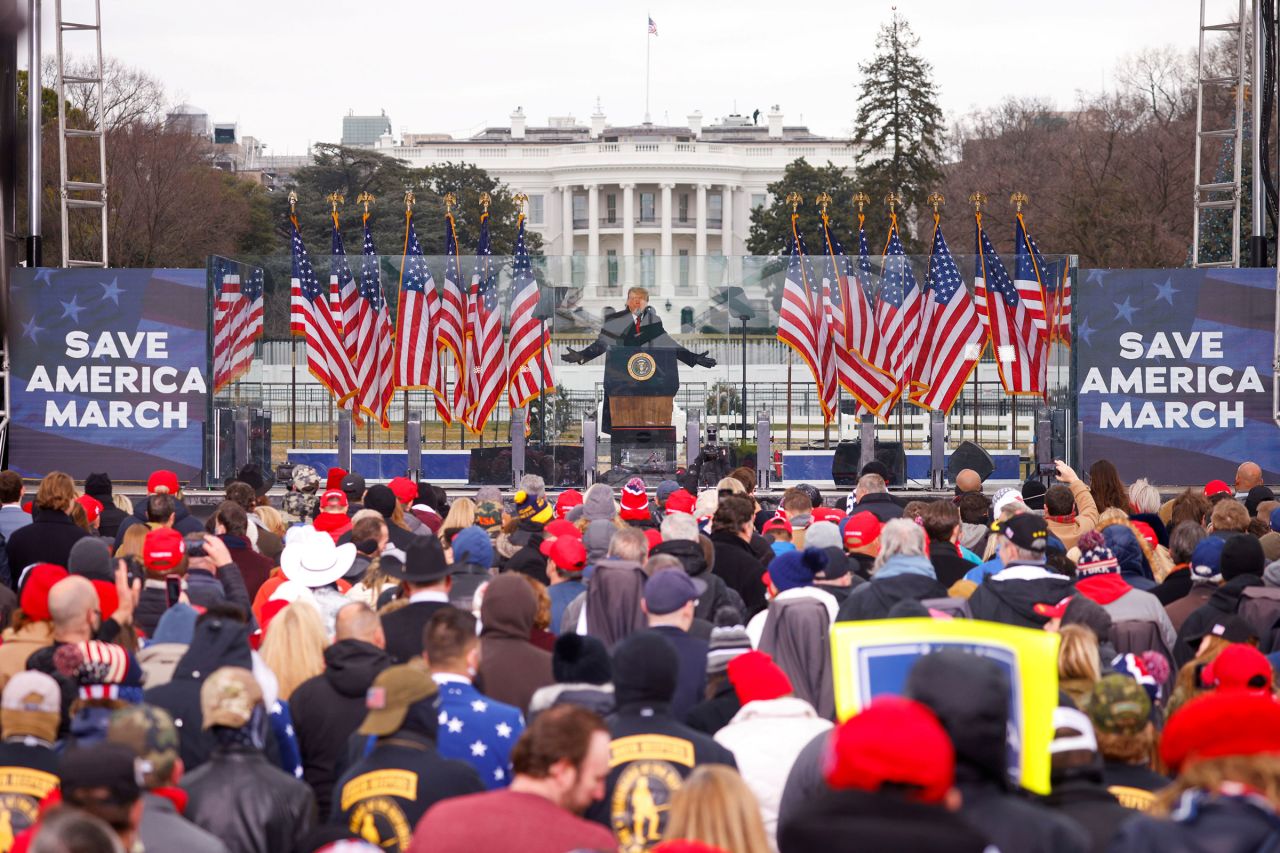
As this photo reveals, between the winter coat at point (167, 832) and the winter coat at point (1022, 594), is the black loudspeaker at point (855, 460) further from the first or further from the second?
the winter coat at point (167, 832)

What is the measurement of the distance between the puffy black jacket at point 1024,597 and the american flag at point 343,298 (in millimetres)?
15209

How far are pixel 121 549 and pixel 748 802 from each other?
569 cm

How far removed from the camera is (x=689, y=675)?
6.72 metres

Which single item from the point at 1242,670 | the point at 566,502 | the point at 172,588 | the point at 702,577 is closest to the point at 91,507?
the point at 566,502

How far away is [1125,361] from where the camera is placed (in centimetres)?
2153

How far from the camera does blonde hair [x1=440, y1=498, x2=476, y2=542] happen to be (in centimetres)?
1012

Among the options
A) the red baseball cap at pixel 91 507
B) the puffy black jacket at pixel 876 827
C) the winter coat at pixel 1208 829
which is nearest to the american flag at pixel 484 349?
the red baseball cap at pixel 91 507

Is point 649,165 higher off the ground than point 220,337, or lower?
higher

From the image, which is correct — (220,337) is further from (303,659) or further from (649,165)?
(649,165)

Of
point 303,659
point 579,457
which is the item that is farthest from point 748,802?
point 579,457

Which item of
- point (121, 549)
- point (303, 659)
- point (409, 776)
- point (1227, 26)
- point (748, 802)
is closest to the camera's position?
point (748, 802)

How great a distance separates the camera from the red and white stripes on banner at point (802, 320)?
2194 cm

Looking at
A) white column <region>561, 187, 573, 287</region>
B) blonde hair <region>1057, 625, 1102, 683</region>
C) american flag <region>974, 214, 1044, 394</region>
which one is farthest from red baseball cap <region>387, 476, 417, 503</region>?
white column <region>561, 187, 573, 287</region>

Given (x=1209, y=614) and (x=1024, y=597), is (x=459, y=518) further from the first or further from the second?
(x=1209, y=614)
